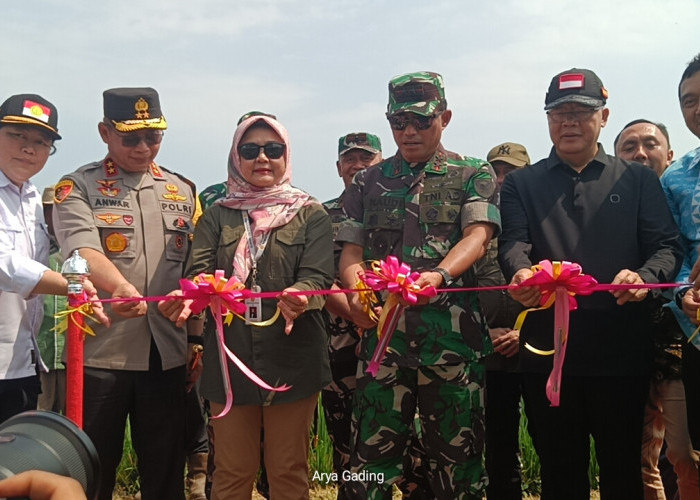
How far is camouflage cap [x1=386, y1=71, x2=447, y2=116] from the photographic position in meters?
4.08

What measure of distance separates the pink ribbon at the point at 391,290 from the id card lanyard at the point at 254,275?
57 cm

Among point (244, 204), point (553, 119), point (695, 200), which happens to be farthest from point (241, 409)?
point (695, 200)

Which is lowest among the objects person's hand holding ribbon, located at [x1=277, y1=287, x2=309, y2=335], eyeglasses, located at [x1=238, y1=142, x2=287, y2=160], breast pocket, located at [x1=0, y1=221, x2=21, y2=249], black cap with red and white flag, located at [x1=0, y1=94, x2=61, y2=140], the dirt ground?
the dirt ground

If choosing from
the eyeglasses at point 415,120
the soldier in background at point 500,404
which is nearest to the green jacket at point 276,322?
the eyeglasses at point 415,120

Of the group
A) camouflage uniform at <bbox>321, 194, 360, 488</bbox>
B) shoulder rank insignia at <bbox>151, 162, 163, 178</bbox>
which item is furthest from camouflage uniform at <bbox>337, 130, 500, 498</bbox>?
shoulder rank insignia at <bbox>151, 162, 163, 178</bbox>

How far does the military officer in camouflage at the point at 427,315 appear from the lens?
3.85 metres

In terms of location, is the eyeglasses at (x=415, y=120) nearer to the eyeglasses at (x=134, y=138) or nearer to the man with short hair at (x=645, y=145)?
the eyeglasses at (x=134, y=138)

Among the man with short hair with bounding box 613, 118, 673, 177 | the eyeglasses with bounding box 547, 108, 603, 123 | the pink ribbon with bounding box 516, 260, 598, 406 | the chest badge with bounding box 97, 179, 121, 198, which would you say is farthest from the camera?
the man with short hair with bounding box 613, 118, 673, 177

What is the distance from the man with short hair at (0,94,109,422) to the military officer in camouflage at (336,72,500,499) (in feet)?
5.66

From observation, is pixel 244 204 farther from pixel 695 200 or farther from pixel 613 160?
pixel 695 200

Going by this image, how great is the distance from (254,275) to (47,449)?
1.93 metres

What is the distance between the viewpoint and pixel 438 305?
397 centimetres

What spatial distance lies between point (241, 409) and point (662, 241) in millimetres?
2190

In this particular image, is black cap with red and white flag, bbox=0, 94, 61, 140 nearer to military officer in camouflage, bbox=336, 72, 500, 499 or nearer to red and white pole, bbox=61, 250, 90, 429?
red and white pole, bbox=61, 250, 90, 429
